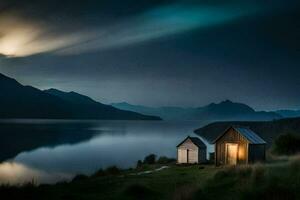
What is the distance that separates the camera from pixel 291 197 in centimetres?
A: 1719

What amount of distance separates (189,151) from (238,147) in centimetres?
1183

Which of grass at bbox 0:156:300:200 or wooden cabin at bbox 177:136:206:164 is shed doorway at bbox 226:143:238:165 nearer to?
wooden cabin at bbox 177:136:206:164

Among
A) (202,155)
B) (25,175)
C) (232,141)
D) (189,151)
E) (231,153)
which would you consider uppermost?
(232,141)

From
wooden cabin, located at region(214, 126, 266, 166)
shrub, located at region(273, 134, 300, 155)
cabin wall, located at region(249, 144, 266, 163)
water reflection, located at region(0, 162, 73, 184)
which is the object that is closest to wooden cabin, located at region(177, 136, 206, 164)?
wooden cabin, located at region(214, 126, 266, 166)

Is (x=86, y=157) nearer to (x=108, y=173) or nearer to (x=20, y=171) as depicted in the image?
(x=20, y=171)

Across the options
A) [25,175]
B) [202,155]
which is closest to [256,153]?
[202,155]

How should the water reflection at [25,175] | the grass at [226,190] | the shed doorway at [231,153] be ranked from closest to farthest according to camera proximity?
the grass at [226,190], the shed doorway at [231,153], the water reflection at [25,175]

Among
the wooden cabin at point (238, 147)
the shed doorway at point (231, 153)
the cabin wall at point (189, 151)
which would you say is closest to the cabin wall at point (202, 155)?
the cabin wall at point (189, 151)

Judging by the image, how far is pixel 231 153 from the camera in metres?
50.2

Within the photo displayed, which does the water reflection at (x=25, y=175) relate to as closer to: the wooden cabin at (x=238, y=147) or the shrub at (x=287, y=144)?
the wooden cabin at (x=238, y=147)

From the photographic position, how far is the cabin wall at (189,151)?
59.4 m

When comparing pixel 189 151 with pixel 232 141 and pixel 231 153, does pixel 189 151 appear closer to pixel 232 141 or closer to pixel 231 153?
pixel 231 153

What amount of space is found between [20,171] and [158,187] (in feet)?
159

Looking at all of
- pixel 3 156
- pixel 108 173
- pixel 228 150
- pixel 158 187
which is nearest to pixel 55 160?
pixel 3 156
